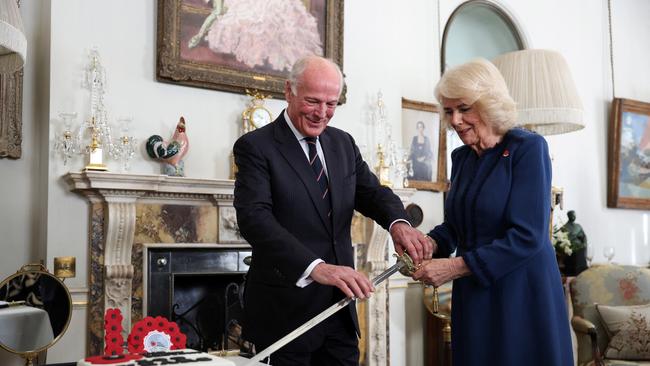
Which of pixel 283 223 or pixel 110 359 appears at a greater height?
pixel 283 223

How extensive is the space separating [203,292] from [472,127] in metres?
2.58

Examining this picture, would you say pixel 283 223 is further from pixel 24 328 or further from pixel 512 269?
pixel 24 328

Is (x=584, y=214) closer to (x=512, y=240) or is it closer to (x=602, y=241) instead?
(x=602, y=241)

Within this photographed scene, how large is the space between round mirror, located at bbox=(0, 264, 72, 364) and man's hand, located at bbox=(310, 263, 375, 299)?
1877mm

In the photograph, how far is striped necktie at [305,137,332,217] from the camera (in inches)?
88.1

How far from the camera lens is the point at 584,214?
22.1ft

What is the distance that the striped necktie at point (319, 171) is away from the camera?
2238 mm

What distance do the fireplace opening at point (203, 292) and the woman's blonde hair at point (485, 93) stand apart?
2309mm

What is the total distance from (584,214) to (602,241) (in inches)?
14.5

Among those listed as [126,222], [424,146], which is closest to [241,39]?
[126,222]

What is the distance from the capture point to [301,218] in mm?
2195

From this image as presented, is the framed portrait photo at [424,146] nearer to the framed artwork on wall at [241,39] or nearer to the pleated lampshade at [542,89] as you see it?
the framed artwork on wall at [241,39]

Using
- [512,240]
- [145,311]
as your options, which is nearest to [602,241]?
[145,311]

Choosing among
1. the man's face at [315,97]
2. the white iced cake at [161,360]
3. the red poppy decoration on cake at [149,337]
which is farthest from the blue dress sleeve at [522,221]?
the red poppy decoration on cake at [149,337]
